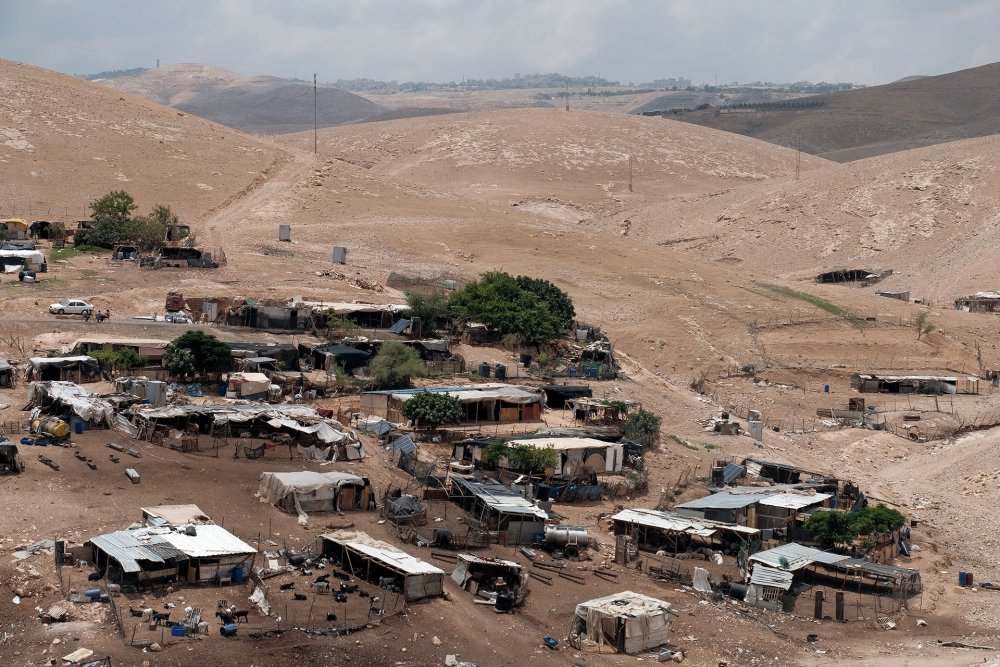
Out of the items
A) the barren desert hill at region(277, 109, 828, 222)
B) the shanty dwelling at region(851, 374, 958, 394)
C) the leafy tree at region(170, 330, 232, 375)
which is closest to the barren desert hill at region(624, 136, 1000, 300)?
the barren desert hill at region(277, 109, 828, 222)

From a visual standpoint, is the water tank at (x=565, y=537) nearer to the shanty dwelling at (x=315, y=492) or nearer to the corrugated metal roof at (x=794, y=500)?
→ the shanty dwelling at (x=315, y=492)

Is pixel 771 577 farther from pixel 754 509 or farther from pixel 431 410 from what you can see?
pixel 431 410

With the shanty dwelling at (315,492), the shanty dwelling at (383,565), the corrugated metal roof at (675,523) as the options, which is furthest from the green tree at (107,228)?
the shanty dwelling at (383,565)

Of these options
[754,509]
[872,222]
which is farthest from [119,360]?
[872,222]

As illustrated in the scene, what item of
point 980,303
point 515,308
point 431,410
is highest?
point 515,308

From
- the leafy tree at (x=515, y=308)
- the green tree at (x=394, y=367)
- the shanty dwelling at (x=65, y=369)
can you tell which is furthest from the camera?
the leafy tree at (x=515, y=308)

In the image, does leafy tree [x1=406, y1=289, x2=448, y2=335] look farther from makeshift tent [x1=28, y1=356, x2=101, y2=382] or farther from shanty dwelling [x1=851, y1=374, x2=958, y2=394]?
shanty dwelling [x1=851, y1=374, x2=958, y2=394]
